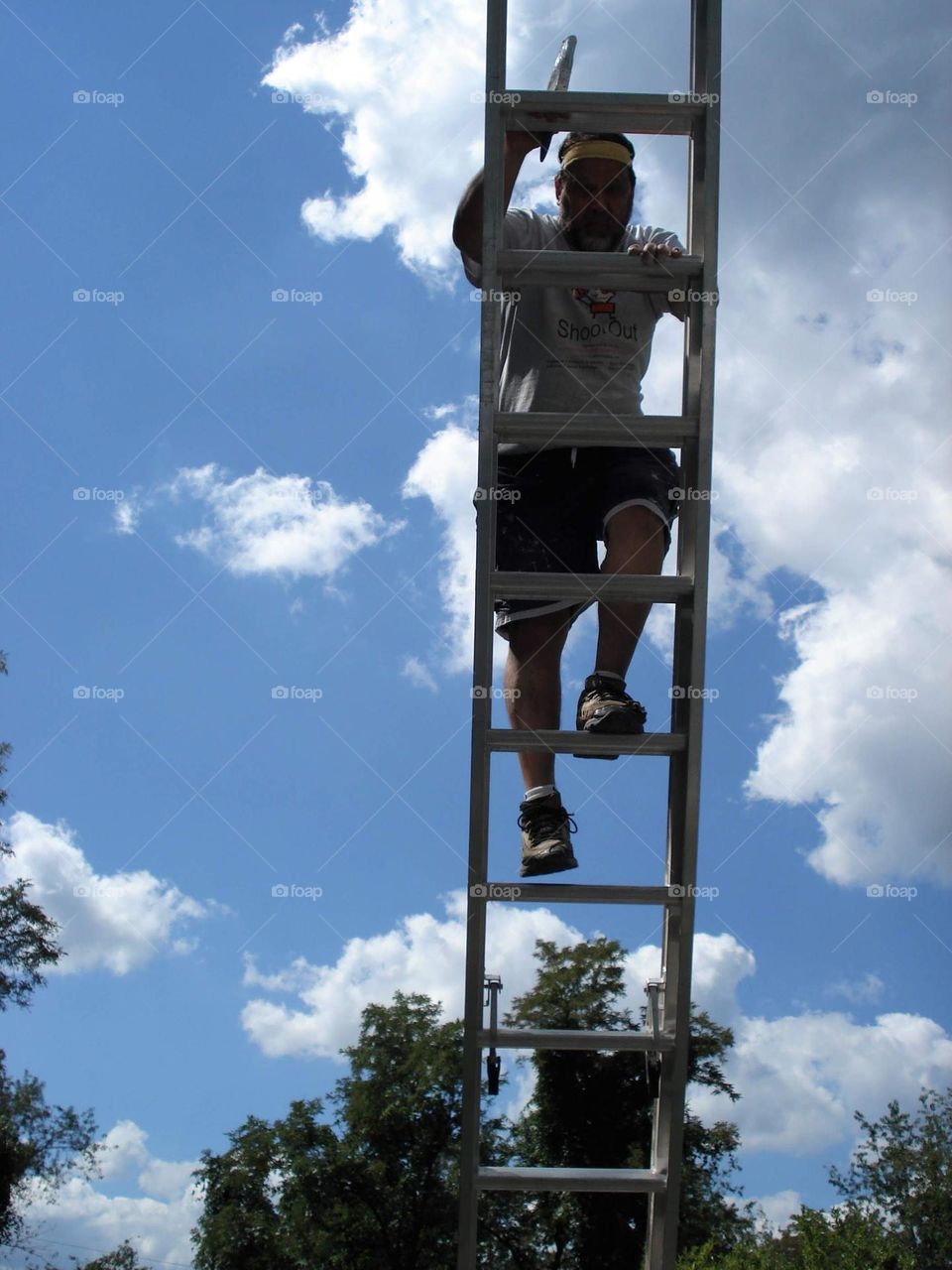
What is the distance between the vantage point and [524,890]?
14.0 feet

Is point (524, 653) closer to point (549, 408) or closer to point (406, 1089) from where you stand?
point (549, 408)

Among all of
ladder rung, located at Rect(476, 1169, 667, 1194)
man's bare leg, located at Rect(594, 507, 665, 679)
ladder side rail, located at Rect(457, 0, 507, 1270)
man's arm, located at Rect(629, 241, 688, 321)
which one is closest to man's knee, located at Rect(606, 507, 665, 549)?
man's bare leg, located at Rect(594, 507, 665, 679)

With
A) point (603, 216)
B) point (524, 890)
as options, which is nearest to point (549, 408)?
point (603, 216)

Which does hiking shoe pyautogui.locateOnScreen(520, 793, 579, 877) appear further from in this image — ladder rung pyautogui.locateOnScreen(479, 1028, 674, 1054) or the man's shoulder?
the man's shoulder

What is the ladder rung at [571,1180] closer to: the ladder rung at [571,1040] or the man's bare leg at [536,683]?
the ladder rung at [571,1040]

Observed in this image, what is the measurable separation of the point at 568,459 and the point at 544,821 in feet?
4.18

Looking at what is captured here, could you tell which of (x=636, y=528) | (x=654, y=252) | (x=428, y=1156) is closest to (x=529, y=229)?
(x=654, y=252)

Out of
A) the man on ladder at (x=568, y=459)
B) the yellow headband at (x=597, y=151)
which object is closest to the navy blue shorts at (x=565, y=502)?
the man on ladder at (x=568, y=459)

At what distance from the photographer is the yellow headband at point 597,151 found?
436 centimetres

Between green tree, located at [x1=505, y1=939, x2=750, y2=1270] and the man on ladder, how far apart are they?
2119cm

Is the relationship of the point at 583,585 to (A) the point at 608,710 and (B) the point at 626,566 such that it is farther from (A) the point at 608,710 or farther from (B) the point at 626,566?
(A) the point at 608,710

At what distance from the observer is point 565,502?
4543mm

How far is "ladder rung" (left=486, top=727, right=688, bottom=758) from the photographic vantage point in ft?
13.9

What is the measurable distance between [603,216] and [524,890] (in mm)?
2314
